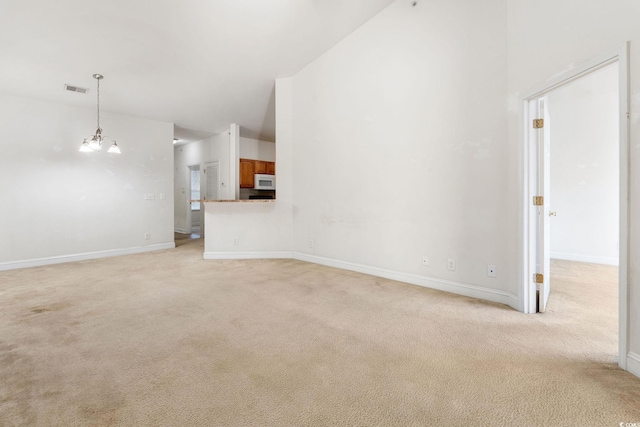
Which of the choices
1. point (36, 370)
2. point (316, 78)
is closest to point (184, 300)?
point (36, 370)

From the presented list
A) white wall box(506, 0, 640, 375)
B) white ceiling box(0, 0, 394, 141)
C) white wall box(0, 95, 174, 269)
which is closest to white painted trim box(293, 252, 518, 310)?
white wall box(506, 0, 640, 375)

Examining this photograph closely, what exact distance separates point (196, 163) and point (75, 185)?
3.68m

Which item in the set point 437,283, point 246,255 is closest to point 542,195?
point 437,283

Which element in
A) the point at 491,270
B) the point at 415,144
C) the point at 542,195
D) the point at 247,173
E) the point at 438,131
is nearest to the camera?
the point at 542,195

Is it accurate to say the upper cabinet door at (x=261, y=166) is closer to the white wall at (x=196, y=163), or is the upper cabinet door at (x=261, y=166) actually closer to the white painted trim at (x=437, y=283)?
the white wall at (x=196, y=163)

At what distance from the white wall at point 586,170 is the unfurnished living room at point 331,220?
28mm

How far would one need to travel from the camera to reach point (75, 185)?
5133 mm

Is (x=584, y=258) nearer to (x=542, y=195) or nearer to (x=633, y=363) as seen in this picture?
(x=542, y=195)

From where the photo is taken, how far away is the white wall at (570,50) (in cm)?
155

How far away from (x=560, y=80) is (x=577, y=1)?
1.63ft

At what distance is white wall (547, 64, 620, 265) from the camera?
14.8 feet

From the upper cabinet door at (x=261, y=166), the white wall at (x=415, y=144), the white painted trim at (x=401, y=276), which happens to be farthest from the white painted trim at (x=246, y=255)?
the upper cabinet door at (x=261, y=166)

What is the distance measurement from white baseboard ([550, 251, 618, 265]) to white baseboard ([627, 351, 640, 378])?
13.5ft

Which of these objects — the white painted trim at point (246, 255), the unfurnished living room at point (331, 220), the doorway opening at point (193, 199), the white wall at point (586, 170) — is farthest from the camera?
the doorway opening at point (193, 199)
